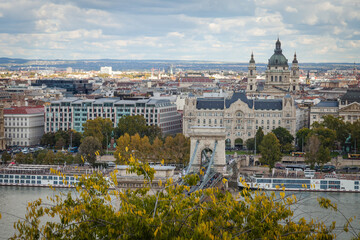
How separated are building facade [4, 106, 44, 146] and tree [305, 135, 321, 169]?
86.3ft

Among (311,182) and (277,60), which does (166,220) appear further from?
(277,60)

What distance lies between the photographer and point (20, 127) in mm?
72125

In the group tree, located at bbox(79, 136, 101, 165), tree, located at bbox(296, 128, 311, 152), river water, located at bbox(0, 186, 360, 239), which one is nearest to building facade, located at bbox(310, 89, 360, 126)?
tree, located at bbox(296, 128, 311, 152)

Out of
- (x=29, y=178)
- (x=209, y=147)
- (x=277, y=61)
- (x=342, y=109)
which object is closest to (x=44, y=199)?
(x=29, y=178)

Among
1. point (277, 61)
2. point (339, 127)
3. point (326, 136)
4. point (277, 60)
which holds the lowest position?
point (326, 136)

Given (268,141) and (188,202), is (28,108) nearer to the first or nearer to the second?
(268,141)

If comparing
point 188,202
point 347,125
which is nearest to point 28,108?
point 347,125

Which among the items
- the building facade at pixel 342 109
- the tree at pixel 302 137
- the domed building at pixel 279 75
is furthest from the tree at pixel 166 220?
the domed building at pixel 279 75

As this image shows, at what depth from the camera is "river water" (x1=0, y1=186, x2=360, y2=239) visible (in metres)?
34.2

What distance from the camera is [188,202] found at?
19.5 meters

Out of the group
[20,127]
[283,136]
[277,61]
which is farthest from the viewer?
[277,61]

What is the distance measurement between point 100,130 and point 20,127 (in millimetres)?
8732

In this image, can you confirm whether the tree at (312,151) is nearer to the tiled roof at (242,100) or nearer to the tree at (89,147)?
the tiled roof at (242,100)

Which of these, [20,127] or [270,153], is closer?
[270,153]
